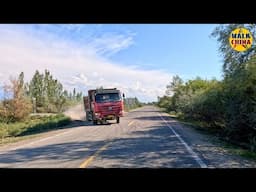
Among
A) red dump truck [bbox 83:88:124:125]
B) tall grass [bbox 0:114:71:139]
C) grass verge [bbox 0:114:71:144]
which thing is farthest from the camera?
red dump truck [bbox 83:88:124:125]

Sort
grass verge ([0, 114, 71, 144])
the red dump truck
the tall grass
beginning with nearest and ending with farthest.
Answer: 1. grass verge ([0, 114, 71, 144])
2. the tall grass
3. the red dump truck

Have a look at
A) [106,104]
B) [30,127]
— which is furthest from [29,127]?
[106,104]

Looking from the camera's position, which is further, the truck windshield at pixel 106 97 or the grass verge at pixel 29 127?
the truck windshield at pixel 106 97

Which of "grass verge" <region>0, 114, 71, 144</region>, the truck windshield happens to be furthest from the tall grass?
the truck windshield

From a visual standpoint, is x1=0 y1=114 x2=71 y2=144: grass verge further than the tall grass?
No

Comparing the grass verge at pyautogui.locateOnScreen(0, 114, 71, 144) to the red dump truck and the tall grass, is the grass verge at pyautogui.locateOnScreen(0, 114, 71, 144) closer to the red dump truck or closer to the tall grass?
the tall grass

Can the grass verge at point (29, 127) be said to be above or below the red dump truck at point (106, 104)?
below

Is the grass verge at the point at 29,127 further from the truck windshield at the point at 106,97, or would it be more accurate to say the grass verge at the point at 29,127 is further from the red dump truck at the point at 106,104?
the truck windshield at the point at 106,97

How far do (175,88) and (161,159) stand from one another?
45802 mm

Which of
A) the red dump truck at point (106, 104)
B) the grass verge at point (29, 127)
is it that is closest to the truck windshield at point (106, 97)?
the red dump truck at point (106, 104)

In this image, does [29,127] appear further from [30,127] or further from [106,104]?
[106,104]

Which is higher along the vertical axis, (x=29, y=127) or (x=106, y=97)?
(x=106, y=97)

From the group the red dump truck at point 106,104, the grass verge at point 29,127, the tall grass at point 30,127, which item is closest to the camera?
the grass verge at point 29,127
